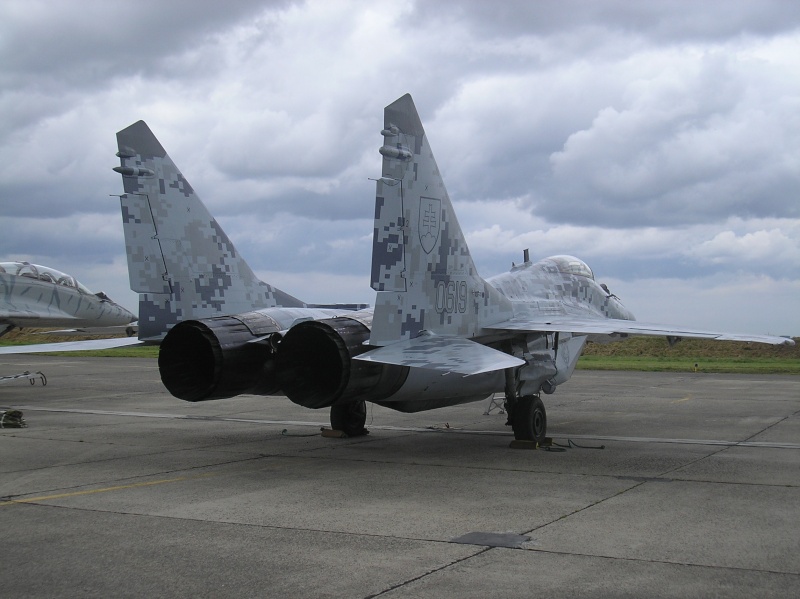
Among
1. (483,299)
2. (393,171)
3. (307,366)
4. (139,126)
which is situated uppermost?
(139,126)

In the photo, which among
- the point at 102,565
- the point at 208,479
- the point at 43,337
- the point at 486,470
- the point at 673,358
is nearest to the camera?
the point at 102,565

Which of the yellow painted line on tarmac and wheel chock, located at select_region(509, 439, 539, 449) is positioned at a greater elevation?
wheel chock, located at select_region(509, 439, 539, 449)

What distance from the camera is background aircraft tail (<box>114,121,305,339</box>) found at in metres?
11.3

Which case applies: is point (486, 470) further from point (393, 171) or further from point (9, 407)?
point (9, 407)

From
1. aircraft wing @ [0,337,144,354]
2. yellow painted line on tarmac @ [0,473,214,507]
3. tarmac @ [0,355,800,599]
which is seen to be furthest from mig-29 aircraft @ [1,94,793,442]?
aircraft wing @ [0,337,144,354]

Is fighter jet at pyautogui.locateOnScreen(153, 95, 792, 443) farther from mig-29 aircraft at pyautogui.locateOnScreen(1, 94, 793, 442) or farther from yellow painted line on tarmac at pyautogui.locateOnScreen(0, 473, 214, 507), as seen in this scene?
yellow painted line on tarmac at pyautogui.locateOnScreen(0, 473, 214, 507)

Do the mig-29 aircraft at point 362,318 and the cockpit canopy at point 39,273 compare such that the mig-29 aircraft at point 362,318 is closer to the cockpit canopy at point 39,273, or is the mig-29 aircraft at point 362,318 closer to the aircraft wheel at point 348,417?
the aircraft wheel at point 348,417

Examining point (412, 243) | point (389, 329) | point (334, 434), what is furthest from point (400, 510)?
point (334, 434)

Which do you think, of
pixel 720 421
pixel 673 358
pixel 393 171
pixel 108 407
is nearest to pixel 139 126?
pixel 393 171

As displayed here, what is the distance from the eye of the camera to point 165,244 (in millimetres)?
11422

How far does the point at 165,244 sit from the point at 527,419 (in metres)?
5.57

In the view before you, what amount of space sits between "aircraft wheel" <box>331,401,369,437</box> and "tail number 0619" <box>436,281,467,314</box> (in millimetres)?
2877

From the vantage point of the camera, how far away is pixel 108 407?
729 inches

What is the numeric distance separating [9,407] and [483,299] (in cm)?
1204
